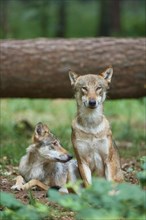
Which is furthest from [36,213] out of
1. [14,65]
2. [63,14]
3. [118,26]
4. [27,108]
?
[63,14]

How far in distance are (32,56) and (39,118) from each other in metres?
2.77

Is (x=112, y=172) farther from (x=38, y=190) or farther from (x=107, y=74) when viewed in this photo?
(x=107, y=74)

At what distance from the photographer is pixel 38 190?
767 centimetres

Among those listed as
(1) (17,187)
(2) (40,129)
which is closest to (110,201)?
(1) (17,187)

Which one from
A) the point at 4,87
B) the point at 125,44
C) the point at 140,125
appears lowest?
the point at 140,125

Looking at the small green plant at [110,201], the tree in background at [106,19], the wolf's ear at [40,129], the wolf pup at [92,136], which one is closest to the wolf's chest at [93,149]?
the wolf pup at [92,136]

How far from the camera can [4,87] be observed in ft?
36.9

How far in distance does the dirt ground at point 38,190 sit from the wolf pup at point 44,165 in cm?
16

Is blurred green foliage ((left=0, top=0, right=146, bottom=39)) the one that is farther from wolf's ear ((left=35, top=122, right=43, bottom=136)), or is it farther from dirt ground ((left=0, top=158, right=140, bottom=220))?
wolf's ear ((left=35, top=122, right=43, bottom=136))

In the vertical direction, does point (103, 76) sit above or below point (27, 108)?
above

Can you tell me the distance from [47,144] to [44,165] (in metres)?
0.32

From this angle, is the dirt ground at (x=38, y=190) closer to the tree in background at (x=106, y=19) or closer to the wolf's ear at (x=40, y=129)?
the wolf's ear at (x=40, y=129)

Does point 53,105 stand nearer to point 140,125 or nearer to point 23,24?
point 140,125

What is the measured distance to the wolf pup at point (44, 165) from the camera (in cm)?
762
